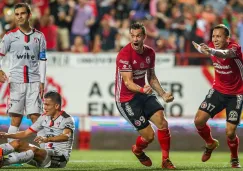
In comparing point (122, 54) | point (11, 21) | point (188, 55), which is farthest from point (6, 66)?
point (122, 54)

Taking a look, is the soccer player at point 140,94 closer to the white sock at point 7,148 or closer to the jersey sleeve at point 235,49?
the jersey sleeve at point 235,49

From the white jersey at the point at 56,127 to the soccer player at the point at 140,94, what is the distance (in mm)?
1042

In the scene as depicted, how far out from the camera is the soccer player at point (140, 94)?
41.5 feet

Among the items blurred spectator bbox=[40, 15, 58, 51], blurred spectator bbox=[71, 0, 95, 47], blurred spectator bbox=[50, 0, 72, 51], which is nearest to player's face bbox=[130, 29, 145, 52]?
blurred spectator bbox=[40, 15, 58, 51]

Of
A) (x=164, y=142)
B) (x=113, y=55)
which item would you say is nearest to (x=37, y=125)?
(x=164, y=142)

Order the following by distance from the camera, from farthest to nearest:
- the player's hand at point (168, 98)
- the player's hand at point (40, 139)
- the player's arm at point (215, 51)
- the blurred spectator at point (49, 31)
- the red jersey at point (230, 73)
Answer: the blurred spectator at point (49, 31) < the red jersey at point (230, 73) < the player's arm at point (215, 51) < the player's hand at point (168, 98) < the player's hand at point (40, 139)

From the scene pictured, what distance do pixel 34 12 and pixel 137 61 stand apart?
1017 cm

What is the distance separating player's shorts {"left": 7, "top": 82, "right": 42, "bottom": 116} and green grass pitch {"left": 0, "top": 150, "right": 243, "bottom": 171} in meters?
0.92

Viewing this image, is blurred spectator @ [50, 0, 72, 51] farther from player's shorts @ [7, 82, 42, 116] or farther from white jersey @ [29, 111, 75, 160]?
white jersey @ [29, 111, 75, 160]

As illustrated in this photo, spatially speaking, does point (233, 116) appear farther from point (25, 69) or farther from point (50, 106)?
point (25, 69)

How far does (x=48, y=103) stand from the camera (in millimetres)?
12289

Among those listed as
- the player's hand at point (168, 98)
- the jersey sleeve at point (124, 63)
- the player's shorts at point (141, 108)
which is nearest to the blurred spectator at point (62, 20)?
the player's shorts at point (141, 108)

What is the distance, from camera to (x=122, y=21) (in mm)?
23688

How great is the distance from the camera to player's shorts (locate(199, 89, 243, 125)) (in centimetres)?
1327
